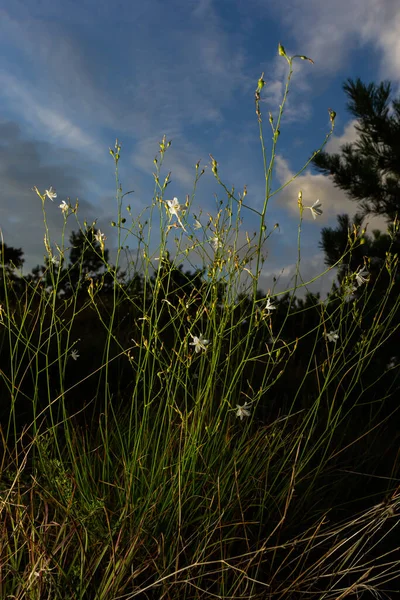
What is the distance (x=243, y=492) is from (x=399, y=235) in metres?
7.02

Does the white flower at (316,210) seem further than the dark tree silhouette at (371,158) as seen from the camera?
No

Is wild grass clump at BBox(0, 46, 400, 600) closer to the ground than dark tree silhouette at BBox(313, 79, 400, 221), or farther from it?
closer to the ground

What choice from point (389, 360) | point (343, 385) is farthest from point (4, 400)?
point (389, 360)

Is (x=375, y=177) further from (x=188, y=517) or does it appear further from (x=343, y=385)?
(x=188, y=517)

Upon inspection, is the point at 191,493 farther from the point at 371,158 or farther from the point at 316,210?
the point at 371,158

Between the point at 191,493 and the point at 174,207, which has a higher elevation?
the point at 174,207

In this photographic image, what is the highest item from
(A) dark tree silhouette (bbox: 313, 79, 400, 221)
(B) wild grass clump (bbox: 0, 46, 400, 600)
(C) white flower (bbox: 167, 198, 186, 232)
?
(A) dark tree silhouette (bbox: 313, 79, 400, 221)

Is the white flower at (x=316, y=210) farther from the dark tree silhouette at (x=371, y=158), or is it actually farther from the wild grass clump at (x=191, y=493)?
the dark tree silhouette at (x=371, y=158)

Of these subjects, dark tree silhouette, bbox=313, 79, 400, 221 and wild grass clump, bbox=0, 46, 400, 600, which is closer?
wild grass clump, bbox=0, 46, 400, 600

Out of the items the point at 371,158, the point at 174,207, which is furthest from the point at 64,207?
the point at 371,158

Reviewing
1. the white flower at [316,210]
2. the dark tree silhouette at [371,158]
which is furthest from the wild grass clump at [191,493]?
the dark tree silhouette at [371,158]

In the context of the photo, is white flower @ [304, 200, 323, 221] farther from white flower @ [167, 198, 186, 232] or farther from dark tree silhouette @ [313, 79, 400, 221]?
dark tree silhouette @ [313, 79, 400, 221]

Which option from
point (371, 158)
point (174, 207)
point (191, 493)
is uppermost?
point (371, 158)

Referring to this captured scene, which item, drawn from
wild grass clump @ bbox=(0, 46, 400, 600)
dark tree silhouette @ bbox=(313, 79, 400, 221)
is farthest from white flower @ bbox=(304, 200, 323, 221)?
dark tree silhouette @ bbox=(313, 79, 400, 221)
